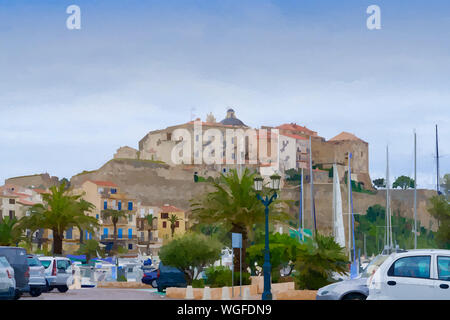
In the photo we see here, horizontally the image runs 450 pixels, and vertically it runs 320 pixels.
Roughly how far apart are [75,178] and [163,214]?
18.4 metres

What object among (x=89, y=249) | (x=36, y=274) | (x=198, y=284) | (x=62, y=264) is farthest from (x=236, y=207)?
(x=89, y=249)

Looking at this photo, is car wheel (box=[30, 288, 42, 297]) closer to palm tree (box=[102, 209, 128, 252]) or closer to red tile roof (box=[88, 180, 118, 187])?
palm tree (box=[102, 209, 128, 252])

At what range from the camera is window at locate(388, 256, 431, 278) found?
13389 millimetres

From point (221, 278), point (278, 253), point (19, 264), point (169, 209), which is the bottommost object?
point (221, 278)

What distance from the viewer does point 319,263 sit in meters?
26.7

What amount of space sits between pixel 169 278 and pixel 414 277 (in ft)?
62.7

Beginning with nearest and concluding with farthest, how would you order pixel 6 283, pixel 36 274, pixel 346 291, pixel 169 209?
pixel 346 291, pixel 6 283, pixel 36 274, pixel 169 209

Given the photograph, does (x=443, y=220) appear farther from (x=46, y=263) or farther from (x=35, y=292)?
(x=35, y=292)

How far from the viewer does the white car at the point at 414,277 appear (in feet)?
43.2

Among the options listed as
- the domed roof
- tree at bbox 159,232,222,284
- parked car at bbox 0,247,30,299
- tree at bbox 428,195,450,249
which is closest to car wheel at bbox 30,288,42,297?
parked car at bbox 0,247,30,299

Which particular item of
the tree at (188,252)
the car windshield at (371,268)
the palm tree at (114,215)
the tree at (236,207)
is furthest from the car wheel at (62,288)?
the palm tree at (114,215)

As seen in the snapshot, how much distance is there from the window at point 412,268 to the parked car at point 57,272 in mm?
16337

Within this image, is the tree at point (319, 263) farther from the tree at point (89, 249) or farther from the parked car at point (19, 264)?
the tree at point (89, 249)
